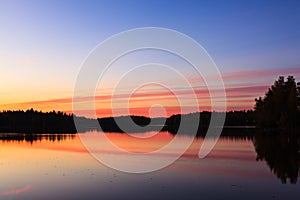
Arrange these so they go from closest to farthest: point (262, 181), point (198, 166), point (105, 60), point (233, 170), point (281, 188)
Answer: point (281, 188), point (262, 181), point (233, 170), point (198, 166), point (105, 60)

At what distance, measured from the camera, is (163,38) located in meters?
41.7

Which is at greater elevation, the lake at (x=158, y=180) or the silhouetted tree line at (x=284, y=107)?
the silhouetted tree line at (x=284, y=107)

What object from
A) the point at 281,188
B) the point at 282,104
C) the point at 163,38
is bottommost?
the point at 281,188

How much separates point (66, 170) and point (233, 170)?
41.6ft

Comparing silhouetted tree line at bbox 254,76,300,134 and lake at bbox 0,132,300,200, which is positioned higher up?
silhouetted tree line at bbox 254,76,300,134

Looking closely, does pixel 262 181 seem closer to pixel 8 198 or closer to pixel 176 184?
pixel 176 184

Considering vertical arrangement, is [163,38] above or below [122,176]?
above

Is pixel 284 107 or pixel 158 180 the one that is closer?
pixel 158 180

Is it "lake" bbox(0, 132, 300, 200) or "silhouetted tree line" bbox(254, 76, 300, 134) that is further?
"silhouetted tree line" bbox(254, 76, 300, 134)

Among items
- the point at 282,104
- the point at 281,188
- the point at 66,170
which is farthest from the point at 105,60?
the point at 282,104

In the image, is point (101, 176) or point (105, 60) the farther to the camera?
point (105, 60)

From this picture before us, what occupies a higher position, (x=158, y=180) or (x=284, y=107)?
(x=284, y=107)

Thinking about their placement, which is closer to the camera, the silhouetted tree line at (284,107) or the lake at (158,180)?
the lake at (158,180)

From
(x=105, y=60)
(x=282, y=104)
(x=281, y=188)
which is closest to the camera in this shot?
(x=281, y=188)
